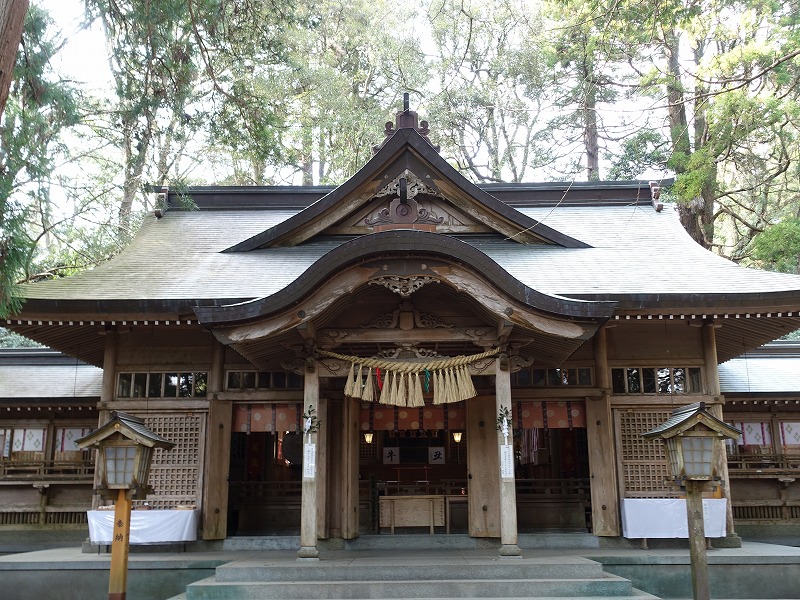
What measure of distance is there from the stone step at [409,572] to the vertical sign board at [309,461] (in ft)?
3.92

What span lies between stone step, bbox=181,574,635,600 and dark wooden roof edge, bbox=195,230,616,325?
3242 millimetres

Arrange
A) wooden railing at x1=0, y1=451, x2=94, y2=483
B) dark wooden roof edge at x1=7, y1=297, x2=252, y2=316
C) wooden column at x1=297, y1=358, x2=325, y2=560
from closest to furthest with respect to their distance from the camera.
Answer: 1. wooden column at x1=297, y1=358, x2=325, y2=560
2. dark wooden roof edge at x1=7, y1=297, x2=252, y2=316
3. wooden railing at x1=0, y1=451, x2=94, y2=483

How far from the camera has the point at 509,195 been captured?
613 inches

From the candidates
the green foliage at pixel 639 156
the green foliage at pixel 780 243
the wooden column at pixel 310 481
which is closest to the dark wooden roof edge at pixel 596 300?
the wooden column at pixel 310 481

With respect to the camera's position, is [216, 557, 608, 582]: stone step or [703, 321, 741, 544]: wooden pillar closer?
[216, 557, 608, 582]: stone step

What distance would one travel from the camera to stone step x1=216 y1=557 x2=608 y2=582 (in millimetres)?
8461

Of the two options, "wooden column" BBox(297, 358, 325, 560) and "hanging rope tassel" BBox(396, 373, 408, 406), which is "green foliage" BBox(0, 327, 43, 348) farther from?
"hanging rope tassel" BBox(396, 373, 408, 406)

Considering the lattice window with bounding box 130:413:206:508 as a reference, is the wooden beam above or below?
above

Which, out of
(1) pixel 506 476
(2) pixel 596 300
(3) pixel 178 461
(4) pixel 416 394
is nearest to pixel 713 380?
(2) pixel 596 300

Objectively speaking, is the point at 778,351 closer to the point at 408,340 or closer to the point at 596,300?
the point at 596,300

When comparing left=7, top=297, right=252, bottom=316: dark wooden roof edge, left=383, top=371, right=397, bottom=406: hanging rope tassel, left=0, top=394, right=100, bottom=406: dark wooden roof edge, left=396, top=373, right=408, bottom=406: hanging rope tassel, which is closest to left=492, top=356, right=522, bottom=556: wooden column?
left=396, top=373, right=408, bottom=406: hanging rope tassel

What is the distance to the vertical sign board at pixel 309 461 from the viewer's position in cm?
936

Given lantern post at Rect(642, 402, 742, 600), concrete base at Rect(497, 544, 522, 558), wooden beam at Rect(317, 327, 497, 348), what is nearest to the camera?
lantern post at Rect(642, 402, 742, 600)

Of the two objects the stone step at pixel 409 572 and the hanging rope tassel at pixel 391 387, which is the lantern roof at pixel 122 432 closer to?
the stone step at pixel 409 572
